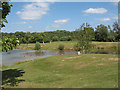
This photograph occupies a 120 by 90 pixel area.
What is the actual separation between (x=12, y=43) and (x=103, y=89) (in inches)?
378

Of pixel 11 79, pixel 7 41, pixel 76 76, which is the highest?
pixel 7 41

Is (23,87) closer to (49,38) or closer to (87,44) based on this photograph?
(87,44)

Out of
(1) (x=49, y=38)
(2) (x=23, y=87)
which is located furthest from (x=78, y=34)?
(1) (x=49, y=38)

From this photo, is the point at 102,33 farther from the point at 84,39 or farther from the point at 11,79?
the point at 11,79

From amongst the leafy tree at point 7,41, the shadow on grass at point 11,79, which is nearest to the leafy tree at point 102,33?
the shadow on grass at point 11,79

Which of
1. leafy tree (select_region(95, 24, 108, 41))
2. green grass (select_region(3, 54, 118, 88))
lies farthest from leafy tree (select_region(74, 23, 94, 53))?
leafy tree (select_region(95, 24, 108, 41))

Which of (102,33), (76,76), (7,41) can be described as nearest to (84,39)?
(76,76)

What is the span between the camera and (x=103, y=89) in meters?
13.7

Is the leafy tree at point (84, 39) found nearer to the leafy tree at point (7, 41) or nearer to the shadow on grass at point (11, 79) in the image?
the shadow on grass at point (11, 79)

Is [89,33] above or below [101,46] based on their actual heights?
above

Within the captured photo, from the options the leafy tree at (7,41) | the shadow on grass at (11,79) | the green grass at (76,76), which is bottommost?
the shadow on grass at (11,79)

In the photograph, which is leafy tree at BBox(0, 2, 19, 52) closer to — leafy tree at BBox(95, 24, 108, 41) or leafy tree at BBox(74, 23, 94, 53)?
leafy tree at BBox(74, 23, 94, 53)

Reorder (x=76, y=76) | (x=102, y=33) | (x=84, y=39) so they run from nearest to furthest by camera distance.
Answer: (x=76, y=76) → (x=84, y=39) → (x=102, y=33)

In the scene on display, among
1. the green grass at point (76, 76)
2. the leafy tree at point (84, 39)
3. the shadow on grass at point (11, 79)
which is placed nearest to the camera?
the green grass at point (76, 76)
